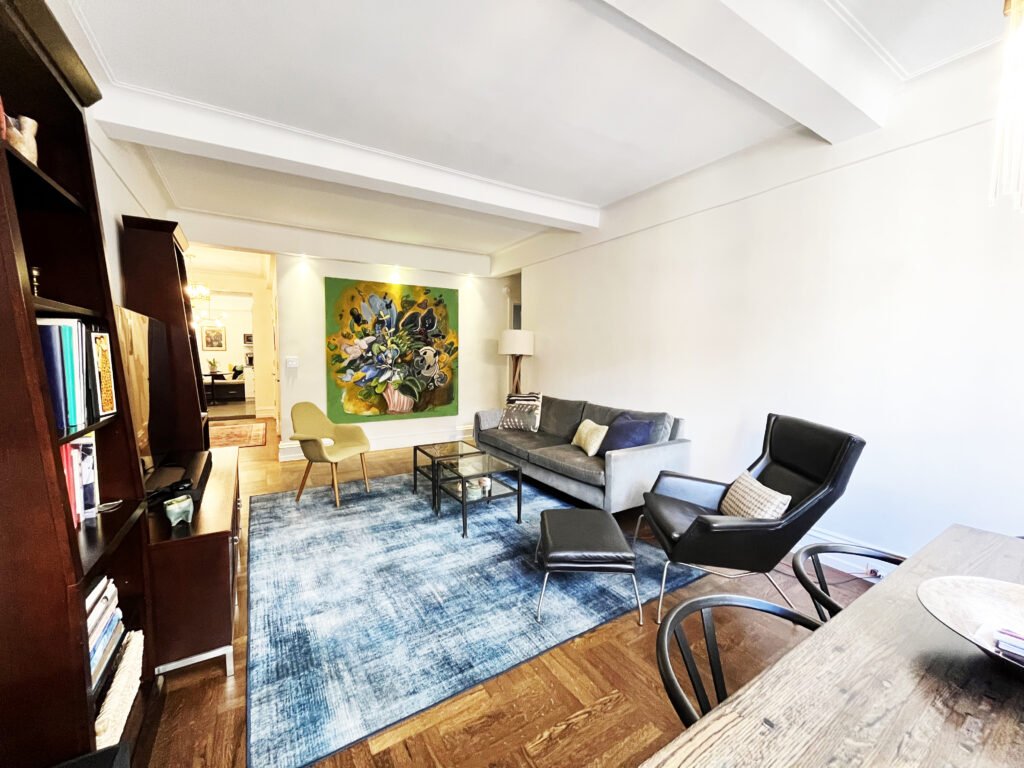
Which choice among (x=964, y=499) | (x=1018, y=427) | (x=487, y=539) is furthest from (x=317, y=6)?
(x=964, y=499)

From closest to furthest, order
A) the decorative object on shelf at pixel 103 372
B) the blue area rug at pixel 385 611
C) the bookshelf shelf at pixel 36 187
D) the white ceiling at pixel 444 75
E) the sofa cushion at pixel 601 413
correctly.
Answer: the bookshelf shelf at pixel 36 187, the decorative object on shelf at pixel 103 372, the blue area rug at pixel 385 611, the white ceiling at pixel 444 75, the sofa cushion at pixel 601 413

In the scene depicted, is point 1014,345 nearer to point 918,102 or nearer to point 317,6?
point 918,102

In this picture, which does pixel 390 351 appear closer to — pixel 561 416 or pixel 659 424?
pixel 561 416

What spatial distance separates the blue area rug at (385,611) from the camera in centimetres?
155

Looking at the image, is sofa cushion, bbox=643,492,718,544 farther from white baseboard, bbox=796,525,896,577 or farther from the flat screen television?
the flat screen television

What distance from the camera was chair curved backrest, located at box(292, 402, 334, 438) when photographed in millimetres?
3916

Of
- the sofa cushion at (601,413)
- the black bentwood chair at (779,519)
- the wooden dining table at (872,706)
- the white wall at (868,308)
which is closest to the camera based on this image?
the wooden dining table at (872,706)

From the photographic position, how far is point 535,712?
155 centimetres

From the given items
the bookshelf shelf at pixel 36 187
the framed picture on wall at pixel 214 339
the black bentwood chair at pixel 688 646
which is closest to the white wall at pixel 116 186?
the bookshelf shelf at pixel 36 187

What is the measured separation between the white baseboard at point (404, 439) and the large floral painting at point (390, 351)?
0.91 feet

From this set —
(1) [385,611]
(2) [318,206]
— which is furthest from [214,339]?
(1) [385,611]

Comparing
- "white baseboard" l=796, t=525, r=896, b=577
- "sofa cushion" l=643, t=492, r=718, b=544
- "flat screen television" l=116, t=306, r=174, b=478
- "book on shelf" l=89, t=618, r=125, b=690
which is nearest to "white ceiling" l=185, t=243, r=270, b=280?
"flat screen television" l=116, t=306, r=174, b=478

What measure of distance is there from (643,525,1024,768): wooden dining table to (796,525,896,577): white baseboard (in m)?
1.92

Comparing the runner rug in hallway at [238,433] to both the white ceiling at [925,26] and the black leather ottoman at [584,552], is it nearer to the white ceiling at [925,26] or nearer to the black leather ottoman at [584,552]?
the black leather ottoman at [584,552]
